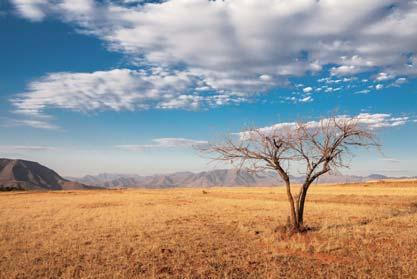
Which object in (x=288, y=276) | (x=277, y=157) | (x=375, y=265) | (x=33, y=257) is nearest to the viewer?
(x=288, y=276)

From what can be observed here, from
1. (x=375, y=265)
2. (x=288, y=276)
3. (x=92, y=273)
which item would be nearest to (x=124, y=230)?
(x=92, y=273)

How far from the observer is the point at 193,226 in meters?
23.0

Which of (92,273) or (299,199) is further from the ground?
(299,199)

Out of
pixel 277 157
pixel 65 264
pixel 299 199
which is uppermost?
pixel 277 157

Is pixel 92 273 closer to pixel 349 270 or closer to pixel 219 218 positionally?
pixel 349 270

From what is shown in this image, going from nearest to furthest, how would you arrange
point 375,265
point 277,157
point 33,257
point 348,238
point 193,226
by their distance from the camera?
point 375,265, point 33,257, point 348,238, point 277,157, point 193,226

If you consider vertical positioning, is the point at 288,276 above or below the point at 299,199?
below

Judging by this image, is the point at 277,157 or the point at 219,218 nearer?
the point at 277,157

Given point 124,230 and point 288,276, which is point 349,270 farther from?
point 124,230

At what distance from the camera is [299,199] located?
20328mm

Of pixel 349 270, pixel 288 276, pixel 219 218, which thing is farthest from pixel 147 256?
pixel 219 218

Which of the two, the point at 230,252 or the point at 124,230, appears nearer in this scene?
the point at 230,252

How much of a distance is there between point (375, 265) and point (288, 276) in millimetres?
3464

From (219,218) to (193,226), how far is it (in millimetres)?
4552
